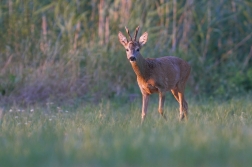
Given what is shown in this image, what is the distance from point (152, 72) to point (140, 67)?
269 millimetres

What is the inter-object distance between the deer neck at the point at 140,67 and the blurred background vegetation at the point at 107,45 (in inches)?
105

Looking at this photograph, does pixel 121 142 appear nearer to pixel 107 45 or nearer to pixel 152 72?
pixel 152 72

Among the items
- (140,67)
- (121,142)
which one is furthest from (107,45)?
(121,142)

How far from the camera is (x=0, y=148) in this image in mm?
5957

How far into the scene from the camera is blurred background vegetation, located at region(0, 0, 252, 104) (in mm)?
12641

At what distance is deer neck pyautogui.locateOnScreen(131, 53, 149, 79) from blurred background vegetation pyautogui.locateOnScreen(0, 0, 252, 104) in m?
2.67

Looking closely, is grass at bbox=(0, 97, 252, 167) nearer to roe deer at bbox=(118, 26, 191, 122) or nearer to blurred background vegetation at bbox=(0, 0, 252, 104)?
roe deer at bbox=(118, 26, 191, 122)

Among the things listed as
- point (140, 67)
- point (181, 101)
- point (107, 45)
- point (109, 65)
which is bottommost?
point (181, 101)

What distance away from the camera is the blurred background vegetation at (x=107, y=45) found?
1264 cm

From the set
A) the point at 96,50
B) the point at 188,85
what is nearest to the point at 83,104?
the point at 96,50

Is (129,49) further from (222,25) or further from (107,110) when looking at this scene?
(222,25)

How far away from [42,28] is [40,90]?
6.83ft

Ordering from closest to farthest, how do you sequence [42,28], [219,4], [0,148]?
[0,148], [42,28], [219,4]

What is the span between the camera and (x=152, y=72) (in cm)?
988
